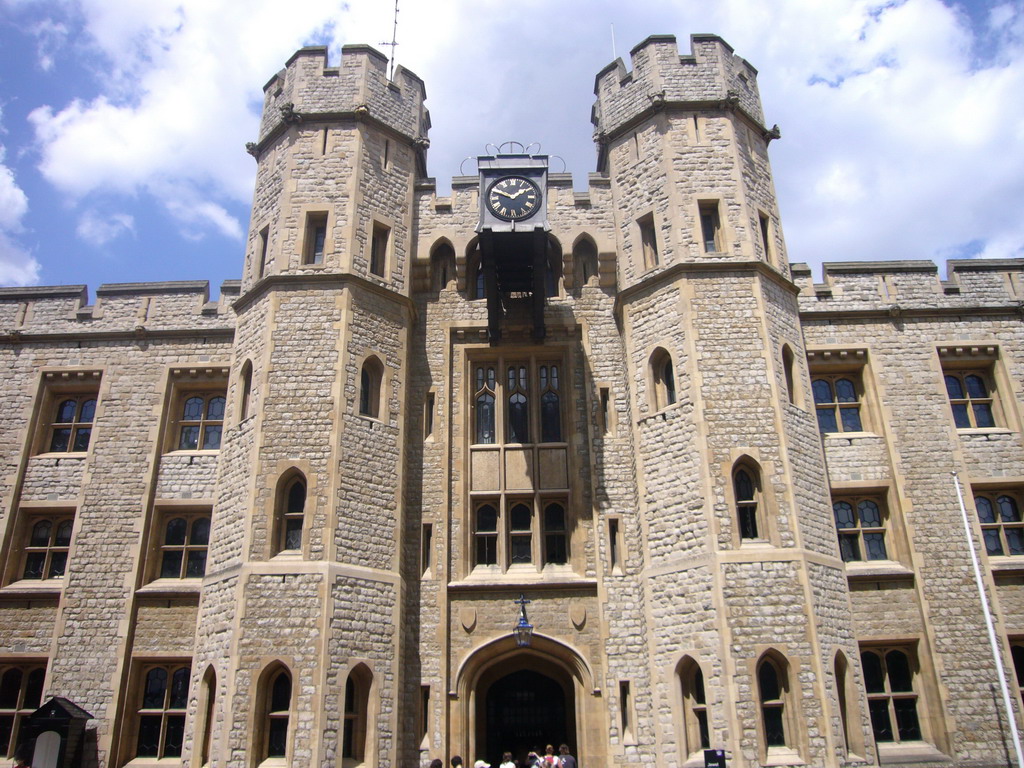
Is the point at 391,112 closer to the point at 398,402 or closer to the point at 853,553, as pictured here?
the point at 398,402

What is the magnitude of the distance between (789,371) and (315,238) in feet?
30.2

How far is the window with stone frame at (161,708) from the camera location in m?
13.9

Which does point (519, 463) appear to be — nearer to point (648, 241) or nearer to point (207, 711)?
point (648, 241)

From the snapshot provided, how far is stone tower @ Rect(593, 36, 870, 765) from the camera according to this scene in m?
11.9

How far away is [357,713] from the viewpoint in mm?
12422

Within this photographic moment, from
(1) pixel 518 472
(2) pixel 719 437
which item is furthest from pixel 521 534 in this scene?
(2) pixel 719 437

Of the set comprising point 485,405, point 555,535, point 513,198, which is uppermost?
point 513,198

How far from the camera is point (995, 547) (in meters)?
15.1

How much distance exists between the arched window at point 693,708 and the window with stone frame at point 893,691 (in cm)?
333

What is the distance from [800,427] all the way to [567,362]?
4.54 m

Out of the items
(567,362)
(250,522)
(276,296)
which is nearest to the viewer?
(250,522)

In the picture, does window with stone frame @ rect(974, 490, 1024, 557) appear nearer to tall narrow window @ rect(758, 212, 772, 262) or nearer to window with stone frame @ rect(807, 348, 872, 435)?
window with stone frame @ rect(807, 348, 872, 435)

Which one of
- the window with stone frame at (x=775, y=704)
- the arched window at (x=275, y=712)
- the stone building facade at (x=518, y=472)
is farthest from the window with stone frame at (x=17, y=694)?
the window with stone frame at (x=775, y=704)

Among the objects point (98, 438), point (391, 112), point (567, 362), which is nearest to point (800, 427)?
point (567, 362)
